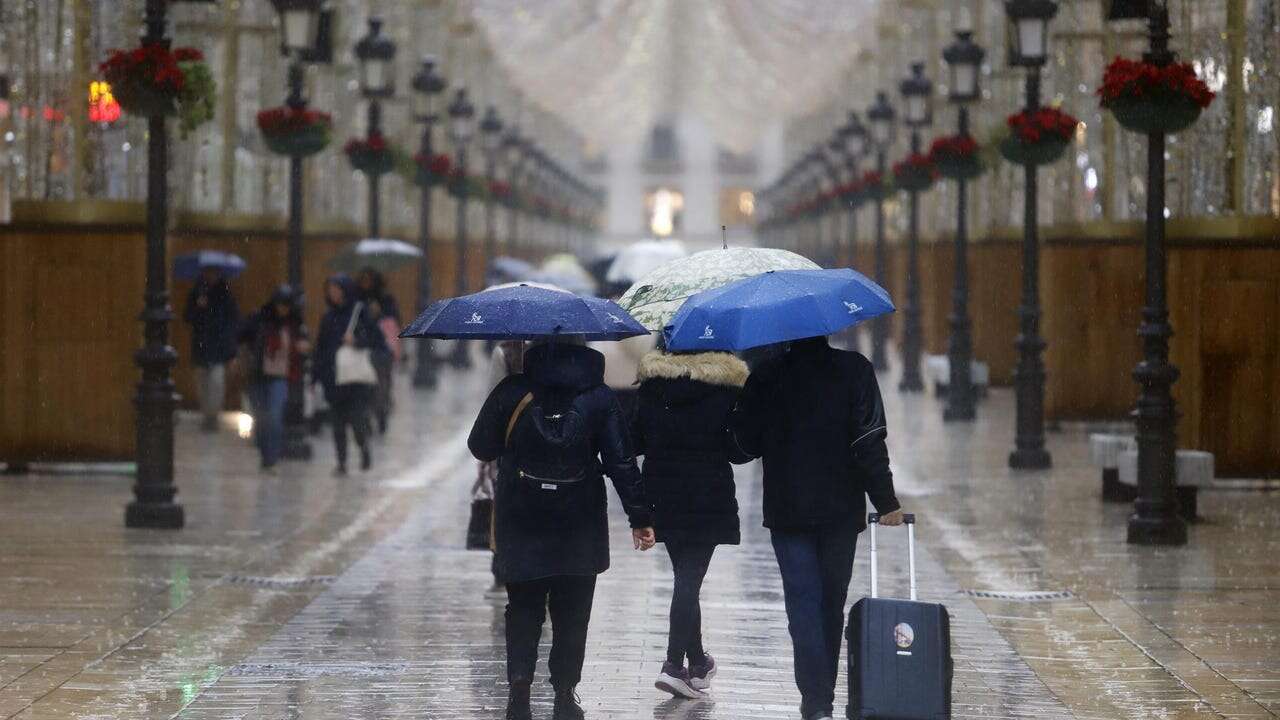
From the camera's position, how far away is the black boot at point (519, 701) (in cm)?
844

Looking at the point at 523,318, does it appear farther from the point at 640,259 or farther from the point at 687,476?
the point at 640,259

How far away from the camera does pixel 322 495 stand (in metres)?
17.7

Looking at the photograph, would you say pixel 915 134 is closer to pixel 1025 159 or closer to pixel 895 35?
pixel 1025 159

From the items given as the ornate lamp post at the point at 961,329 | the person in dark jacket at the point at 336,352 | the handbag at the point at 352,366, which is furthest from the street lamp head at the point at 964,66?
the handbag at the point at 352,366

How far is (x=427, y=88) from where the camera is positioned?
102ft

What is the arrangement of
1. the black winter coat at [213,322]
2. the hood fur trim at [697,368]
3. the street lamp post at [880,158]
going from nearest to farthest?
the hood fur trim at [697,368]
the black winter coat at [213,322]
the street lamp post at [880,158]

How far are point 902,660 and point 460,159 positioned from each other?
105 feet

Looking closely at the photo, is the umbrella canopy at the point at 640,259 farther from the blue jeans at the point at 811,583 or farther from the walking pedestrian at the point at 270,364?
the blue jeans at the point at 811,583

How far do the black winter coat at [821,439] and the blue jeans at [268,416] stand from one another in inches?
455

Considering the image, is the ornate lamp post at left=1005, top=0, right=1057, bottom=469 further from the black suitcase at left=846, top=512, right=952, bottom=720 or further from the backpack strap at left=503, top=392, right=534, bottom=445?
the black suitcase at left=846, top=512, right=952, bottom=720

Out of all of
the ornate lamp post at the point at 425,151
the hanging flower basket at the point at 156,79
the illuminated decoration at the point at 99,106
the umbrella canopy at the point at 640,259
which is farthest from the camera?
the ornate lamp post at the point at 425,151

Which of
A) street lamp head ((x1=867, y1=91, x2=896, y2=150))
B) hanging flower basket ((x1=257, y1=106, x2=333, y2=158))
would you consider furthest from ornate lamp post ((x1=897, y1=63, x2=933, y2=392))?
hanging flower basket ((x1=257, y1=106, x2=333, y2=158))

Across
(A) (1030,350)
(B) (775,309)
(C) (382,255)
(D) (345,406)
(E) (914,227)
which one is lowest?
(D) (345,406)

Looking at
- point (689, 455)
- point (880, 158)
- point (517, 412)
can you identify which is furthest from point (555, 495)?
point (880, 158)
